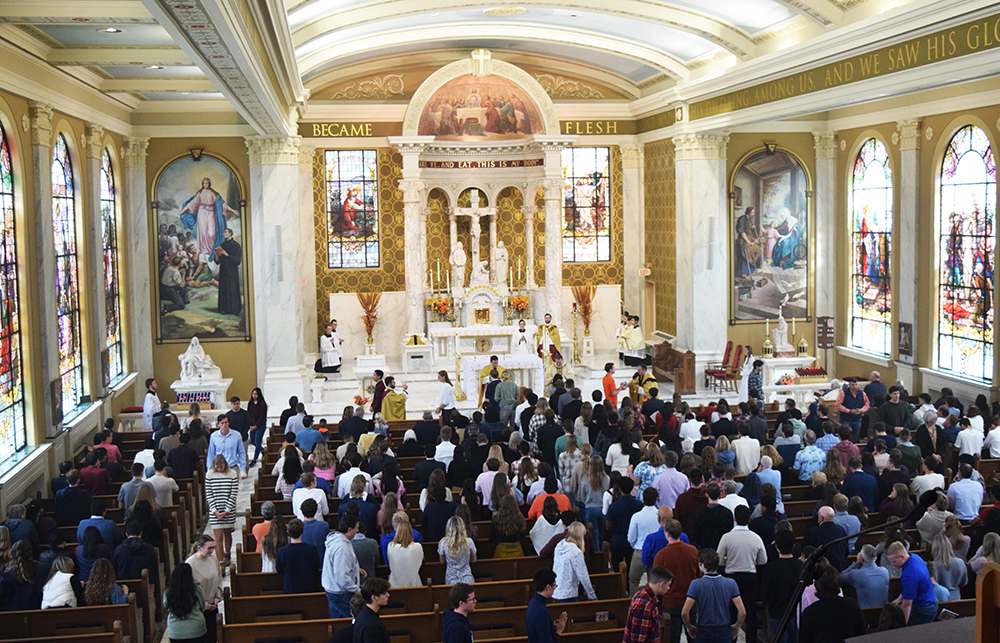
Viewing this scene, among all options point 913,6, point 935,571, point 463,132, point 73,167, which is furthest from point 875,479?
point 463,132

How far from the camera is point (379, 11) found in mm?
17203

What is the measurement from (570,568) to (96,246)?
1204 cm

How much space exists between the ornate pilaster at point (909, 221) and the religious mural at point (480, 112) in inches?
327

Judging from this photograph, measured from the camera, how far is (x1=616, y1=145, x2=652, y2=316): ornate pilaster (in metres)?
25.0

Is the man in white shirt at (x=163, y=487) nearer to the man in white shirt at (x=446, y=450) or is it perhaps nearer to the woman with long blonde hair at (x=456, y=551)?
the man in white shirt at (x=446, y=450)

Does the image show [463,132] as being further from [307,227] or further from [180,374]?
[180,374]

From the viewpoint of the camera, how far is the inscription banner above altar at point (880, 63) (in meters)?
12.3

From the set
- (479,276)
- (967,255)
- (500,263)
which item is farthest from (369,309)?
(967,255)

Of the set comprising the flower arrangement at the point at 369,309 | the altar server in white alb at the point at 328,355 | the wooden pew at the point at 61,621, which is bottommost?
the wooden pew at the point at 61,621

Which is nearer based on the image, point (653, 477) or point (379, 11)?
point (653, 477)

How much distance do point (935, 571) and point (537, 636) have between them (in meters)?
3.56

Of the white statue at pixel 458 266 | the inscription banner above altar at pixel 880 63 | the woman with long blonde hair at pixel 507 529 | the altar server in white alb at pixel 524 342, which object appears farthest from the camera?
the white statue at pixel 458 266

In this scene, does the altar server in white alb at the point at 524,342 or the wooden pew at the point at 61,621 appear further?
the altar server in white alb at the point at 524,342

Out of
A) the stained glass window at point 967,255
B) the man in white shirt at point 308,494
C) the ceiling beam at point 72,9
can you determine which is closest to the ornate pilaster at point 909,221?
the stained glass window at point 967,255
